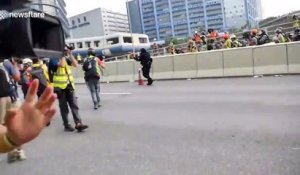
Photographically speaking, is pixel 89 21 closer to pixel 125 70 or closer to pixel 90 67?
pixel 90 67

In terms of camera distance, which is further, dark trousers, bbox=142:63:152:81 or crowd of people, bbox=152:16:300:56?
crowd of people, bbox=152:16:300:56

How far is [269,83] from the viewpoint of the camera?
45.1 ft

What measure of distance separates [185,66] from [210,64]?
5.08ft

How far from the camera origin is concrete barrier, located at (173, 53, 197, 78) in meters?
19.1

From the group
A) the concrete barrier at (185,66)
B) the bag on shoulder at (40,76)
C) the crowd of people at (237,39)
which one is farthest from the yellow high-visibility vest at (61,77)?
the crowd of people at (237,39)

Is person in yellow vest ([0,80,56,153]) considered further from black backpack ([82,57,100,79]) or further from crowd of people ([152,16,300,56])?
crowd of people ([152,16,300,56])

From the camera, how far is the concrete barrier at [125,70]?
2300 centimetres

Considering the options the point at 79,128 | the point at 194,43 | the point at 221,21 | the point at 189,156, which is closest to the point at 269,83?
the point at 79,128

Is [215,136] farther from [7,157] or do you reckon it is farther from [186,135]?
[7,157]

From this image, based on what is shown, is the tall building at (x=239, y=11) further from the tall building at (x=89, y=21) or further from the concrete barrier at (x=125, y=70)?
the concrete barrier at (x=125, y=70)

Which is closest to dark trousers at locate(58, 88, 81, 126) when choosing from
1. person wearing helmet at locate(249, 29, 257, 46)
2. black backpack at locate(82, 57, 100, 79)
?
black backpack at locate(82, 57, 100, 79)

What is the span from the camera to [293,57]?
50.6ft

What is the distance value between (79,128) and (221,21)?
5429cm

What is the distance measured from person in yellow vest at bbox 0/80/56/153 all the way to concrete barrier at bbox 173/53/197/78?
16.9 metres
